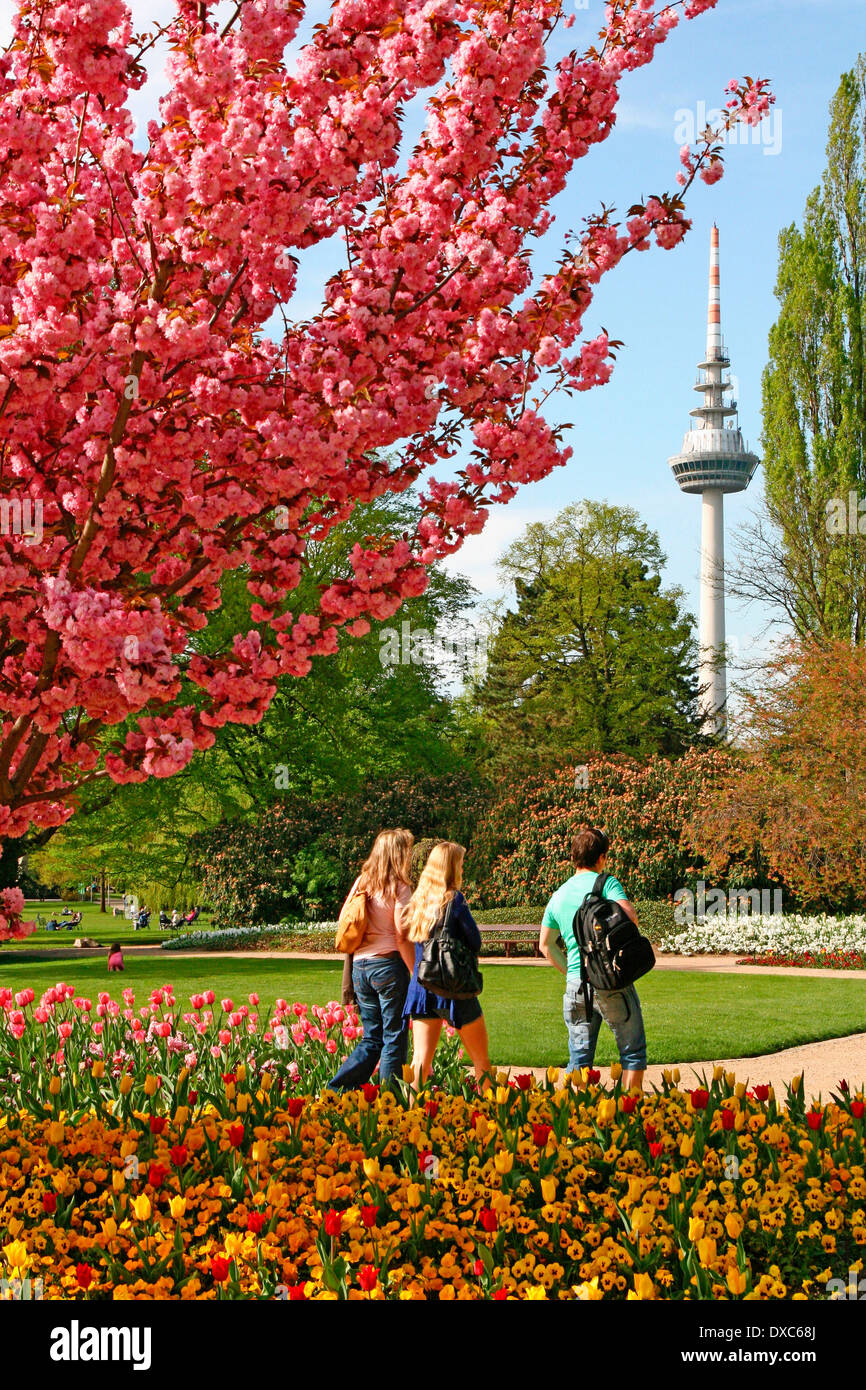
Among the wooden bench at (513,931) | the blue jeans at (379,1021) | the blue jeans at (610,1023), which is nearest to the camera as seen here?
the blue jeans at (610,1023)

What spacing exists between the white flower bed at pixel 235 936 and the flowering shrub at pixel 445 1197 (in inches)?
800

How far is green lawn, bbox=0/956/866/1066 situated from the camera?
36.1 ft

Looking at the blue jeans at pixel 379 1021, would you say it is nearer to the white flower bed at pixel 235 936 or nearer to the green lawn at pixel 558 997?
the green lawn at pixel 558 997

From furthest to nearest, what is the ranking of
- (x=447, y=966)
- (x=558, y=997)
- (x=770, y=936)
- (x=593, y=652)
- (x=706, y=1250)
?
(x=593, y=652) < (x=770, y=936) < (x=558, y=997) < (x=447, y=966) < (x=706, y=1250)

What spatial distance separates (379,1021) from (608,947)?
141cm

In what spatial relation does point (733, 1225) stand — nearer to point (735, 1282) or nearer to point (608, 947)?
point (735, 1282)

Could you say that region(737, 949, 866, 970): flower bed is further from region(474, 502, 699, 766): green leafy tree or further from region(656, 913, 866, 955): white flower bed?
region(474, 502, 699, 766): green leafy tree

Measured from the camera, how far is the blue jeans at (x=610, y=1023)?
6926 mm

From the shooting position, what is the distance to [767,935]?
21969 millimetres

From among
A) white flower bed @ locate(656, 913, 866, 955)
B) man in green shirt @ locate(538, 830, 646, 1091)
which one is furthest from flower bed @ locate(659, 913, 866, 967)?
man in green shirt @ locate(538, 830, 646, 1091)

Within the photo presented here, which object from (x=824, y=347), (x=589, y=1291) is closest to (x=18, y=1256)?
(x=589, y=1291)

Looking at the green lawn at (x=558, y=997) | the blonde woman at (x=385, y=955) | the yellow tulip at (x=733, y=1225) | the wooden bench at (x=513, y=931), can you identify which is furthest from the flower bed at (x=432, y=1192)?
the wooden bench at (x=513, y=931)

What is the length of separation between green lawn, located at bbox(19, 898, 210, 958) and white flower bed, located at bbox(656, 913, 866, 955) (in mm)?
11212
